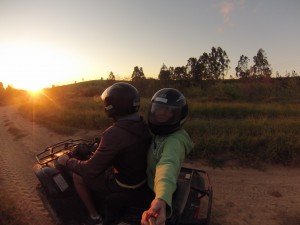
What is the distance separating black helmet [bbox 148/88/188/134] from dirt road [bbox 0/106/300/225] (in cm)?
250

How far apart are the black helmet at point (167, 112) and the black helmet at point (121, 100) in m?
0.36

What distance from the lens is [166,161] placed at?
9.79 feet

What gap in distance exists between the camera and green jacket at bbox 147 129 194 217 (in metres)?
2.64

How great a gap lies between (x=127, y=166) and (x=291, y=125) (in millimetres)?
8138

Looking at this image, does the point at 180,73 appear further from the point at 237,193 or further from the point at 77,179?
the point at 77,179

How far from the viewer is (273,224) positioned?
5.20 m

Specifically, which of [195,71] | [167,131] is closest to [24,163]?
[167,131]

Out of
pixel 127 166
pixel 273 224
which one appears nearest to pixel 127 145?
pixel 127 166

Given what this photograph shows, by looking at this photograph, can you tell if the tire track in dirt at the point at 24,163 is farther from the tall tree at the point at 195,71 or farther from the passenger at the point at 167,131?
the tall tree at the point at 195,71

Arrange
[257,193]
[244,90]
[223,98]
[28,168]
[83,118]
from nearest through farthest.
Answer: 1. [257,193]
2. [28,168]
3. [83,118]
4. [223,98]
5. [244,90]

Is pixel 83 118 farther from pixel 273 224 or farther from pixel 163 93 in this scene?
pixel 163 93

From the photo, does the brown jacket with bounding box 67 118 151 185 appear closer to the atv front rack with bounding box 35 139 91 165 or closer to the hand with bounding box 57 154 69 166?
the hand with bounding box 57 154 69 166

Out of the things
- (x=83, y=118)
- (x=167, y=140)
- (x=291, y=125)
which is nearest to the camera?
(x=167, y=140)

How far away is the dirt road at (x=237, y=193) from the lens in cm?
536
